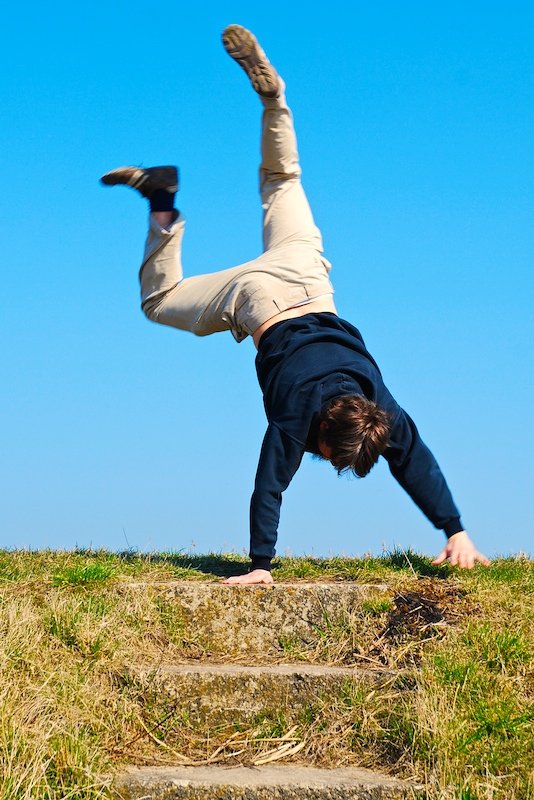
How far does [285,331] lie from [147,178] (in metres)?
1.69

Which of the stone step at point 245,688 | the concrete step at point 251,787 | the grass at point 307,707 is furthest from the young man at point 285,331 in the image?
the concrete step at point 251,787

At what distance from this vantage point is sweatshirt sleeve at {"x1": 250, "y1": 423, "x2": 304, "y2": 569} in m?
5.80

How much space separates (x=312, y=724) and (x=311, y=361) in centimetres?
245

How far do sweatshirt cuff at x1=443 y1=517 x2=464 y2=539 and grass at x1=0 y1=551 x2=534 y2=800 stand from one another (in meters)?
0.32

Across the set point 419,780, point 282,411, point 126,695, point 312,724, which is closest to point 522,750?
point 419,780

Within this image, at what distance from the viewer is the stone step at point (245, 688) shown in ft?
16.0

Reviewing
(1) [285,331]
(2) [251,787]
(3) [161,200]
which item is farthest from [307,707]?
(3) [161,200]

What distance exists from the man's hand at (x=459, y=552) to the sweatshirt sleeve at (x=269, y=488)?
3.92ft

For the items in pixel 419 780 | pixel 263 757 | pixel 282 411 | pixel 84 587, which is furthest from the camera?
pixel 282 411

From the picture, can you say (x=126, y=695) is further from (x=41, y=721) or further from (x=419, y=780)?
(x=419, y=780)

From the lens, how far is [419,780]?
427 centimetres

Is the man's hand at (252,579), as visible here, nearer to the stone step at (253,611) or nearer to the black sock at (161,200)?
the stone step at (253,611)

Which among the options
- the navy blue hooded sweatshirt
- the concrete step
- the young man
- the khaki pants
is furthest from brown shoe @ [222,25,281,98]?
the concrete step

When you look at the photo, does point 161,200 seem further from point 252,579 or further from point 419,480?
point 252,579
